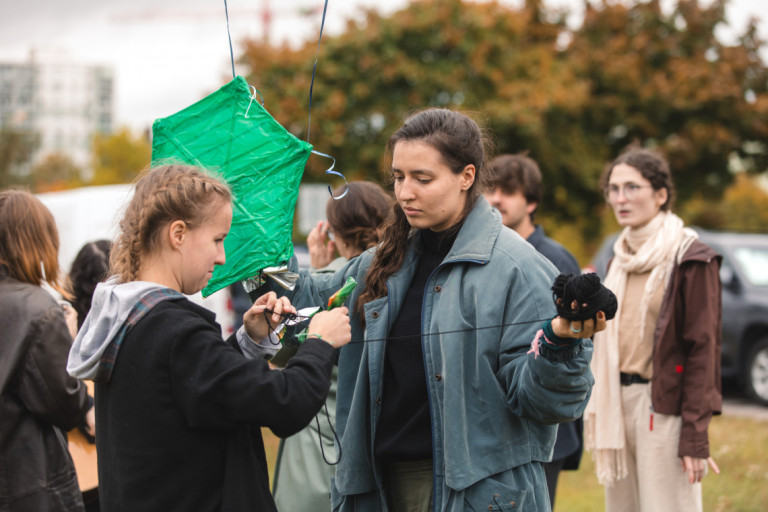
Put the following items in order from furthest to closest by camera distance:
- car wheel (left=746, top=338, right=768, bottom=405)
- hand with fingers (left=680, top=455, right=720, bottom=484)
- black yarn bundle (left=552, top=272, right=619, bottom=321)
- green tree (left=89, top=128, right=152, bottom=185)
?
1. green tree (left=89, top=128, right=152, bottom=185)
2. car wheel (left=746, top=338, right=768, bottom=405)
3. hand with fingers (left=680, top=455, right=720, bottom=484)
4. black yarn bundle (left=552, top=272, right=619, bottom=321)

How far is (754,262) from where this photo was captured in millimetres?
10133

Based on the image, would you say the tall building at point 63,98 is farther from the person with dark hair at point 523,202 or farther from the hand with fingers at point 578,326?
the hand with fingers at point 578,326

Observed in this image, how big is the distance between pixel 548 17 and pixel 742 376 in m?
13.3

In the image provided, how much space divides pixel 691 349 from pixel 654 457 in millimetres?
582

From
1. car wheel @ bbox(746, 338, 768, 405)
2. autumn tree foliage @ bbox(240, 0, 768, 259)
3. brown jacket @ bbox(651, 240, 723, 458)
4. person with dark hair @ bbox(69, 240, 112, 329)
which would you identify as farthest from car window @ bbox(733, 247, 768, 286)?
person with dark hair @ bbox(69, 240, 112, 329)

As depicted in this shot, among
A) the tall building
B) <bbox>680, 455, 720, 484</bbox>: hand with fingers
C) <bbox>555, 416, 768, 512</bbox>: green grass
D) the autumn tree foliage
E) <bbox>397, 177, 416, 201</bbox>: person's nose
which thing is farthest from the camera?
the tall building

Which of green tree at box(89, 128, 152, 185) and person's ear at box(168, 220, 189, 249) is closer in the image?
person's ear at box(168, 220, 189, 249)

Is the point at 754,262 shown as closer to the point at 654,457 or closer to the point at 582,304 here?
the point at 654,457

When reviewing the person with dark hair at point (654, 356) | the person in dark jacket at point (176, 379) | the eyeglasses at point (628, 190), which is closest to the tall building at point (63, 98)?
the eyeglasses at point (628, 190)

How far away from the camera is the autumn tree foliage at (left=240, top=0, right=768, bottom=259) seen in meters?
18.2

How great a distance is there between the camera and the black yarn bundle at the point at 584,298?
6.87 feet

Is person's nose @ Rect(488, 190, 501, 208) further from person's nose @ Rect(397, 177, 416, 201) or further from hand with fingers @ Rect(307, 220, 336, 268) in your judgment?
person's nose @ Rect(397, 177, 416, 201)

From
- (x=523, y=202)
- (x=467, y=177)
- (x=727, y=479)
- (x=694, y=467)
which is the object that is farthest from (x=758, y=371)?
(x=467, y=177)

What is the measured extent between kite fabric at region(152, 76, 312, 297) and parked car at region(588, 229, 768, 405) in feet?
25.4
